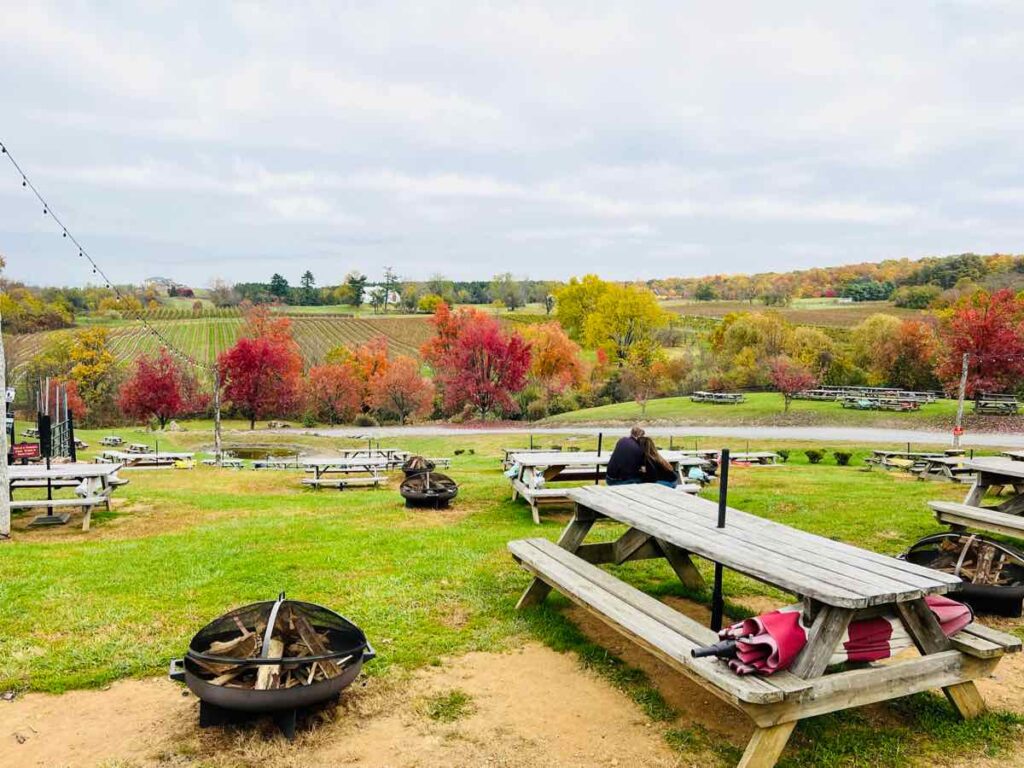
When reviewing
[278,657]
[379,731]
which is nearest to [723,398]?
[379,731]

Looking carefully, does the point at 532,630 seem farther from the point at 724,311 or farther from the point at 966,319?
the point at 724,311

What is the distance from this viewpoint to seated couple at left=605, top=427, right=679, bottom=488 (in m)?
8.06

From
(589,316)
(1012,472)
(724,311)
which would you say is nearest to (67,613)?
(1012,472)

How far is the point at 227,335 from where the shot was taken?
62.4 m

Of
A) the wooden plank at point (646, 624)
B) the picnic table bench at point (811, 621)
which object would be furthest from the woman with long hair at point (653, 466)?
the picnic table bench at point (811, 621)

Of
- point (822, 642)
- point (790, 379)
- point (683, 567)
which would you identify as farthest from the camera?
point (790, 379)

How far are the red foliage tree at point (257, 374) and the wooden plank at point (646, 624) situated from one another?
31931 millimetres

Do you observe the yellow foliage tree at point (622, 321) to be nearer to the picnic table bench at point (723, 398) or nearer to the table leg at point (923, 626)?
the picnic table bench at point (723, 398)

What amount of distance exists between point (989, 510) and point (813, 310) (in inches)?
2562

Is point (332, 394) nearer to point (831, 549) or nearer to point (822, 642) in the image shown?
point (831, 549)

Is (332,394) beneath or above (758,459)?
beneath

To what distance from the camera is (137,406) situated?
3572 centimetres

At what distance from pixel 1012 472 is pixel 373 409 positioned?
37.2 m

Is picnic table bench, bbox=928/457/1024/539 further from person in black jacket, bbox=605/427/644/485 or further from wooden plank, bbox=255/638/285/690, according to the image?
wooden plank, bbox=255/638/285/690
